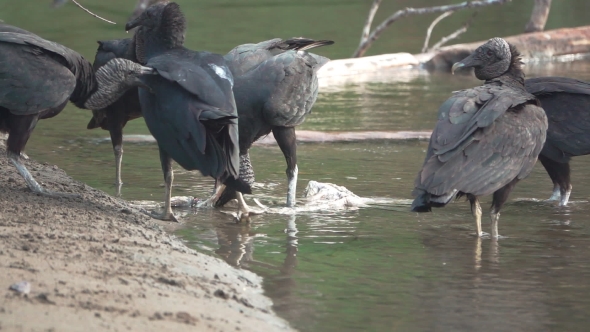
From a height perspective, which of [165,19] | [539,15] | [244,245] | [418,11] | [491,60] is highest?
[539,15]

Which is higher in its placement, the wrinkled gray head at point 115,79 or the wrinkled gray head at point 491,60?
the wrinkled gray head at point 491,60

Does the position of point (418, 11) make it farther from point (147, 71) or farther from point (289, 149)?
point (147, 71)

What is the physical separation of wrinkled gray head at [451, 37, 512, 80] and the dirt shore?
226 cm

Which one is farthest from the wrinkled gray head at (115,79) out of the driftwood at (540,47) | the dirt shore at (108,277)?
the driftwood at (540,47)

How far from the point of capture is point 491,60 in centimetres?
598

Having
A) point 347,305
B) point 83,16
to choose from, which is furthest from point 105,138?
point 83,16

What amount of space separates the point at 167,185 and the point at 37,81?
954 mm

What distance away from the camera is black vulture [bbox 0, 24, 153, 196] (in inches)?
199

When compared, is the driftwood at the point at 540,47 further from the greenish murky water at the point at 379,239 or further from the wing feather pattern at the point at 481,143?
the wing feather pattern at the point at 481,143

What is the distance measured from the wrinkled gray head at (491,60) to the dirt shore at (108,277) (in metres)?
2.26

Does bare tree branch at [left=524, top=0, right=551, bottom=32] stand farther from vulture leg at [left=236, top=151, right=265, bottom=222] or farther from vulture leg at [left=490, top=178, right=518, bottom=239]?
vulture leg at [left=490, top=178, right=518, bottom=239]

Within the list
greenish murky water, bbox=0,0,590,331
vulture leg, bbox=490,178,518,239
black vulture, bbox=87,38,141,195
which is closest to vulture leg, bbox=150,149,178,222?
greenish murky water, bbox=0,0,590,331

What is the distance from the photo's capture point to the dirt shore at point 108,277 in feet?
10.7

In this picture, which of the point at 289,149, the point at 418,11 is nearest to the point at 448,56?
the point at 418,11
